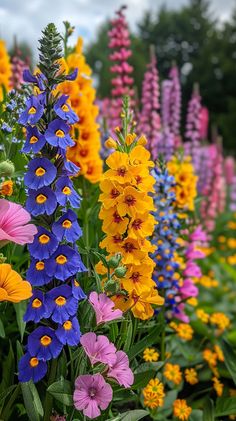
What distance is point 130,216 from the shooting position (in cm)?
193

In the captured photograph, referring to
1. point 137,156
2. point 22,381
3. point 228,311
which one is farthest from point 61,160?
point 228,311

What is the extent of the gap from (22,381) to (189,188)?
6.12ft

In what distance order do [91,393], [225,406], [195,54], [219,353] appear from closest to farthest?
[91,393] < [225,406] < [219,353] < [195,54]

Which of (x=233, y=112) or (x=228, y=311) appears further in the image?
(x=233, y=112)

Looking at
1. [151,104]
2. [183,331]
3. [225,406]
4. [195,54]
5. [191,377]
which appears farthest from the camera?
[195,54]

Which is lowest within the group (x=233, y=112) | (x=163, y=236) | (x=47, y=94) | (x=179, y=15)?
(x=163, y=236)

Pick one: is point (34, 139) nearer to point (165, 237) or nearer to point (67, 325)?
point (67, 325)

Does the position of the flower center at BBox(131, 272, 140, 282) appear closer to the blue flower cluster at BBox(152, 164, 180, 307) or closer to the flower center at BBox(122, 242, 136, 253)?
the flower center at BBox(122, 242, 136, 253)

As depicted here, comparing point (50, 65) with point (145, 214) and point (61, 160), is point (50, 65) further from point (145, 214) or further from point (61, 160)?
point (145, 214)

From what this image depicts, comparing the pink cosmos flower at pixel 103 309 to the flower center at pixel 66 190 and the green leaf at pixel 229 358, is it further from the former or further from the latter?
the green leaf at pixel 229 358

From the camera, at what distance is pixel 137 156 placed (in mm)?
1958

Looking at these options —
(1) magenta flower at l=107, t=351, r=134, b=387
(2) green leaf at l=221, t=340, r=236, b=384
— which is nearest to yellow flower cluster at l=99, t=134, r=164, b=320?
(1) magenta flower at l=107, t=351, r=134, b=387

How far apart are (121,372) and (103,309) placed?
0.68 ft

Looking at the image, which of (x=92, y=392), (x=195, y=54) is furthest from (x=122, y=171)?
(x=195, y=54)
